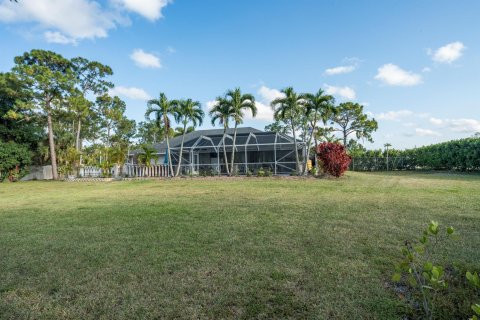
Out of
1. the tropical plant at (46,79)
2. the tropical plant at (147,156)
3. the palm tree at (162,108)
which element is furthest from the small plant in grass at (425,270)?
the tropical plant at (46,79)

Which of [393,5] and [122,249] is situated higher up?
[393,5]

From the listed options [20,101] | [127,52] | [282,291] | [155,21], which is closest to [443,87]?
[155,21]

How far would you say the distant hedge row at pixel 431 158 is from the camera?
21.1 meters

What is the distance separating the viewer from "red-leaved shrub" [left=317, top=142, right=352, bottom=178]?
1734 centimetres

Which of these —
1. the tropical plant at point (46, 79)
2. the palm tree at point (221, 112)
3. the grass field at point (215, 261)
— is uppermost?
the tropical plant at point (46, 79)

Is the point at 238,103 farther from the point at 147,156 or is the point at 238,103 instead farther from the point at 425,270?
the point at 425,270

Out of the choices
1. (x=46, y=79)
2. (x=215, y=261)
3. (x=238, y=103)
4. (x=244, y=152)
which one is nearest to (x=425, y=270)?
→ (x=215, y=261)

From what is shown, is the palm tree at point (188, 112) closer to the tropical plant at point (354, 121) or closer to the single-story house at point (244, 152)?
the single-story house at point (244, 152)

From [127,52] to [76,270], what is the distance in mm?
14517

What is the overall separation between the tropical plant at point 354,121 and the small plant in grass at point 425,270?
29212 millimetres

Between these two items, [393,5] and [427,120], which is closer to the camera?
[393,5]

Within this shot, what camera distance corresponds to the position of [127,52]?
1549 cm

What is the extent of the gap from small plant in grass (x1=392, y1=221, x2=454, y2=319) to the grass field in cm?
26

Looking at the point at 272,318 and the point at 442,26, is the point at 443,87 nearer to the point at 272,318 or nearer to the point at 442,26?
the point at 442,26
